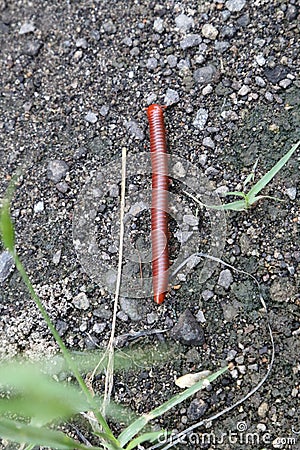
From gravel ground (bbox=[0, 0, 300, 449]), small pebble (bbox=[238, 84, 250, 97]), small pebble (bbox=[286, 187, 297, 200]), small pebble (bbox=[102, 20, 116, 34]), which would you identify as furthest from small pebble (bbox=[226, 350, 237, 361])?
small pebble (bbox=[102, 20, 116, 34])

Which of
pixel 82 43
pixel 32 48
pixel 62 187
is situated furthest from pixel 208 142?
pixel 32 48

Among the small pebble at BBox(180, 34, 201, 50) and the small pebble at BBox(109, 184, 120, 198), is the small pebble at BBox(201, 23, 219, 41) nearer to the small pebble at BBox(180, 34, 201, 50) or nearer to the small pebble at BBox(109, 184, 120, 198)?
the small pebble at BBox(180, 34, 201, 50)

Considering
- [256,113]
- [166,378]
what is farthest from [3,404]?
[256,113]

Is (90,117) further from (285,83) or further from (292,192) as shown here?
(292,192)

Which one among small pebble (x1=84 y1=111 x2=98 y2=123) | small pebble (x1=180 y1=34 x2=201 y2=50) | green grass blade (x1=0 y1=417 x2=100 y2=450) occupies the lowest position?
green grass blade (x1=0 y1=417 x2=100 y2=450)

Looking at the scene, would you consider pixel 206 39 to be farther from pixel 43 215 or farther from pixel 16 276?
pixel 16 276

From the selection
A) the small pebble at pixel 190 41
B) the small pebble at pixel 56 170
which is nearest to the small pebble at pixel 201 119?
the small pebble at pixel 190 41

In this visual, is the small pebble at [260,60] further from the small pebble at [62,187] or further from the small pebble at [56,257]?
the small pebble at [56,257]
